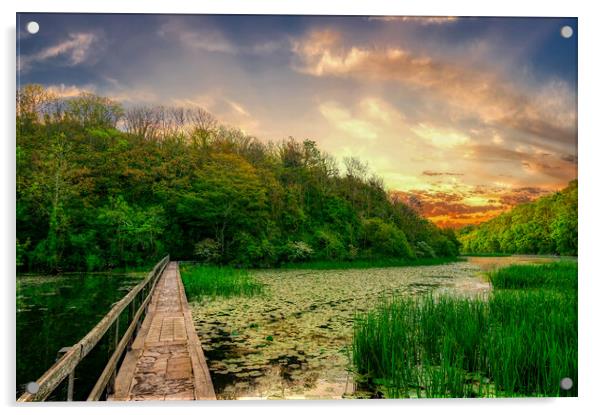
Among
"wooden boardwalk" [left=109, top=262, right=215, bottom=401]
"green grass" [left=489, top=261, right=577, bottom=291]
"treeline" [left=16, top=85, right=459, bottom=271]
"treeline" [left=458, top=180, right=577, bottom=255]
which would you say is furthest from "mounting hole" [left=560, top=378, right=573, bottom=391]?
"wooden boardwalk" [left=109, top=262, right=215, bottom=401]

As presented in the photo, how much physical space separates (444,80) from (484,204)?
1432 millimetres

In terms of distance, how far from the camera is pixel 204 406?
3.14 m

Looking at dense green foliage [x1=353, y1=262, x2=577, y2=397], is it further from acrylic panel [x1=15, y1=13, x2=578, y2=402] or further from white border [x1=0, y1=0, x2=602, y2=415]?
white border [x1=0, y1=0, x2=602, y2=415]

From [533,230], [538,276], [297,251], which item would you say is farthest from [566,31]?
[297,251]

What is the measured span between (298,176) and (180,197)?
4.82 feet

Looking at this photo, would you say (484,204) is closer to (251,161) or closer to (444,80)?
(444,80)

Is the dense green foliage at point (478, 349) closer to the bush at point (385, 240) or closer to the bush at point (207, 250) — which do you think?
the bush at point (385, 240)

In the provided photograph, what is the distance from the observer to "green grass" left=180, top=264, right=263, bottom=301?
598 cm

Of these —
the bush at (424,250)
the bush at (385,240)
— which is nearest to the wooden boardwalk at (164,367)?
the bush at (385,240)

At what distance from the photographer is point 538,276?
16.7 feet

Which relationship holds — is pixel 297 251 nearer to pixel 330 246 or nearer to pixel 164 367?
pixel 330 246

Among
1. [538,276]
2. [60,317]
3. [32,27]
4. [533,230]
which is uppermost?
[32,27]
